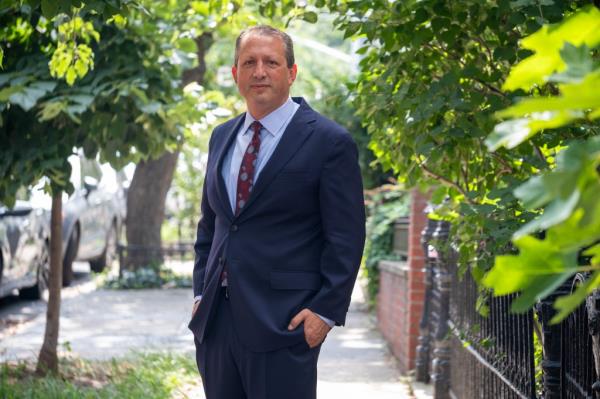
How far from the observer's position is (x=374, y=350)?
8867 millimetres

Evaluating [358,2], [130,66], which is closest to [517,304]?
[358,2]

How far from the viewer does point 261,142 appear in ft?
11.2

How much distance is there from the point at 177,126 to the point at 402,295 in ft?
8.35

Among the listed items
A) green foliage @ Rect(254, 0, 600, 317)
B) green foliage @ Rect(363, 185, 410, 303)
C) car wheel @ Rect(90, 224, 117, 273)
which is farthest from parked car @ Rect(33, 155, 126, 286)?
green foliage @ Rect(254, 0, 600, 317)

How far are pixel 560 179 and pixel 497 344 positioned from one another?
11.4 ft

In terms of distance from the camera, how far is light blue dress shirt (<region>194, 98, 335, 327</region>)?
3377 mm

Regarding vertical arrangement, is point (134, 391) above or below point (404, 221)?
below

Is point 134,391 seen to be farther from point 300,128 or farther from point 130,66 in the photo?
point 300,128

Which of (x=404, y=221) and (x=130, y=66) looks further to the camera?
(x=404, y=221)

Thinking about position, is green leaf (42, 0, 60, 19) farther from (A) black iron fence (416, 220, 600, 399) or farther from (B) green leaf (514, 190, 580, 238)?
(B) green leaf (514, 190, 580, 238)

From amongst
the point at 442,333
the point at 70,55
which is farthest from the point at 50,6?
the point at 442,333

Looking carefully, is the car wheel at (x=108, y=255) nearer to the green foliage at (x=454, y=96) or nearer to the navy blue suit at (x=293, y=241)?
the green foliage at (x=454, y=96)

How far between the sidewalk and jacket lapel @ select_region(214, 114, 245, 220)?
3.42 m

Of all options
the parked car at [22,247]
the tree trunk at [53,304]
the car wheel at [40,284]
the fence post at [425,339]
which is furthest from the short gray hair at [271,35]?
the car wheel at [40,284]
